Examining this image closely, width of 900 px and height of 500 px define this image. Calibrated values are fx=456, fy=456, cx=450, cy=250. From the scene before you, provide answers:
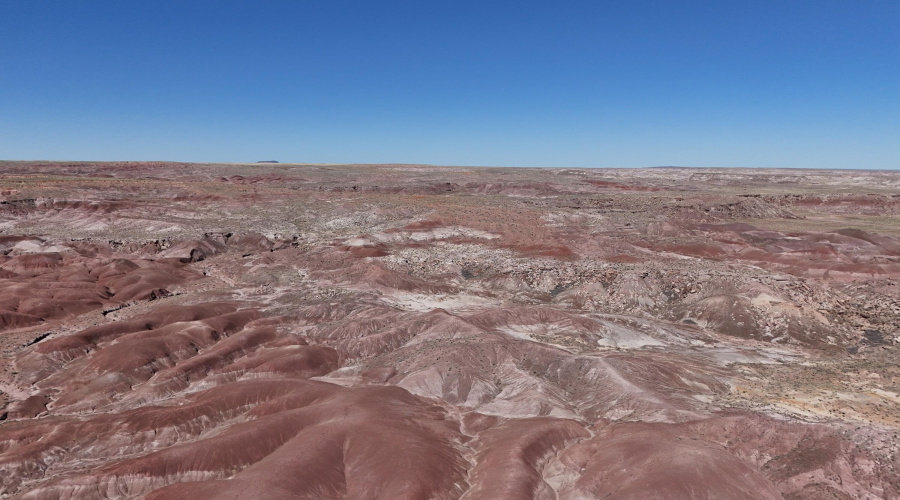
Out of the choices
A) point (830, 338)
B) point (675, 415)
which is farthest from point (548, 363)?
point (830, 338)

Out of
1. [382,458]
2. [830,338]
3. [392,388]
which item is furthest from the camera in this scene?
[830,338]

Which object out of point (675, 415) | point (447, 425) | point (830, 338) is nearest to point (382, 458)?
point (447, 425)

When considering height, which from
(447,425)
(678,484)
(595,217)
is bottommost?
(447,425)

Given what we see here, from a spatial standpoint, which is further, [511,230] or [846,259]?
[511,230]

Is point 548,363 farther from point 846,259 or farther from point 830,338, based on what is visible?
point 846,259

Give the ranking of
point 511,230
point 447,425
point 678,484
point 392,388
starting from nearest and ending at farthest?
point 678,484, point 447,425, point 392,388, point 511,230

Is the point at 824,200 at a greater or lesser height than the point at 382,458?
greater

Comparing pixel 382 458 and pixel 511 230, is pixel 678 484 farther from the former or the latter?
pixel 511 230
